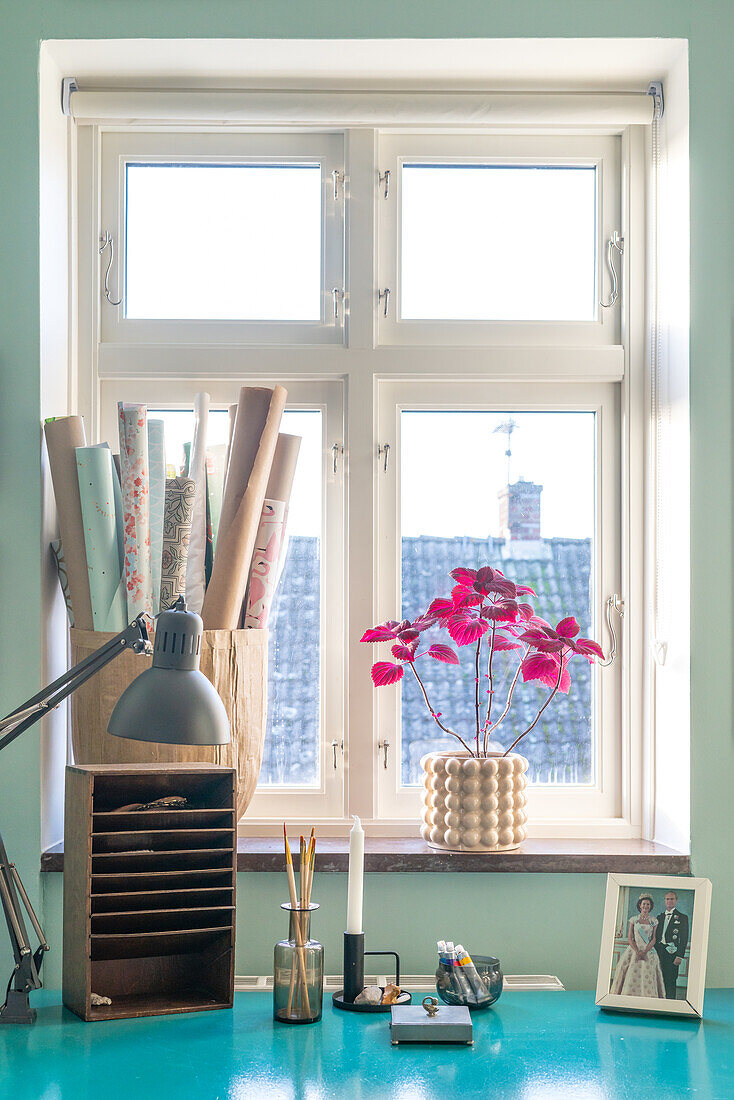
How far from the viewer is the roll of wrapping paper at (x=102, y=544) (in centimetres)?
188

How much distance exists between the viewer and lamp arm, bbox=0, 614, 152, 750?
1558 millimetres

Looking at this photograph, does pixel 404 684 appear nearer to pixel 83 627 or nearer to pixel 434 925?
pixel 434 925

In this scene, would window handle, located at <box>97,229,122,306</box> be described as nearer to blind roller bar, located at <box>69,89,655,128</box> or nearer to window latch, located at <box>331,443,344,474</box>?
blind roller bar, located at <box>69,89,655,128</box>

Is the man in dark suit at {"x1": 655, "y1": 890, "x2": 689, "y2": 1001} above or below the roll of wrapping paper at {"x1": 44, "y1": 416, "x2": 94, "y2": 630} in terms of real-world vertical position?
below

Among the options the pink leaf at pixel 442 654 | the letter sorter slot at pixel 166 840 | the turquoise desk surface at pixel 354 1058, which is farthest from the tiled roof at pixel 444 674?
the turquoise desk surface at pixel 354 1058

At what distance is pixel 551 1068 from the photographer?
4.82 feet

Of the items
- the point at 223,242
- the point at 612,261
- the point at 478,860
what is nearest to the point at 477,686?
the point at 478,860

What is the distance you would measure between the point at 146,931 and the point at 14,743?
19.3 inches

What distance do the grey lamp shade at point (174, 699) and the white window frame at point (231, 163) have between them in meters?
0.91

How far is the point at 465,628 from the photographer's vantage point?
76.5 inches

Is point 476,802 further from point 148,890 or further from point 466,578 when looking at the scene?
point 148,890

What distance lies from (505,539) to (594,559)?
202 millimetres

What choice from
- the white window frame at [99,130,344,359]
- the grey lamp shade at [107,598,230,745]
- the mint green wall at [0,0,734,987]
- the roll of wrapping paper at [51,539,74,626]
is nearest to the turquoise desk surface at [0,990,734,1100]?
the mint green wall at [0,0,734,987]

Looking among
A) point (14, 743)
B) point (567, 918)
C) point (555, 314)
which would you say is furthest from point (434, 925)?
point (555, 314)
